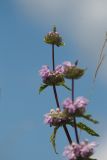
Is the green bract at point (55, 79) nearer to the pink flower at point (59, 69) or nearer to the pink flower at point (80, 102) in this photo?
the pink flower at point (59, 69)

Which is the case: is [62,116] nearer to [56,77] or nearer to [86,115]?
[86,115]

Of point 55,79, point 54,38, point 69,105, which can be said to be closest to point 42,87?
point 55,79

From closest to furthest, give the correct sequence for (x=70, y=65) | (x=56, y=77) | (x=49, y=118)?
(x=70, y=65) → (x=49, y=118) → (x=56, y=77)

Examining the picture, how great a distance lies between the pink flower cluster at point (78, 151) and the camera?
4.98 metres

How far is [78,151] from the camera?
4.99 m

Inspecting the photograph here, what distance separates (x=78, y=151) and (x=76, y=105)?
599 millimetres

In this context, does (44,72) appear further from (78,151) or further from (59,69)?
(78,151)

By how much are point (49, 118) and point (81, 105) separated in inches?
37.5

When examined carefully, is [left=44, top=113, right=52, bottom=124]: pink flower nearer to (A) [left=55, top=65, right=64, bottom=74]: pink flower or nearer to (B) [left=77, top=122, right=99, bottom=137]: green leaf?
(B) [left=77, top=122, right=99, bottom=137]: green leaf

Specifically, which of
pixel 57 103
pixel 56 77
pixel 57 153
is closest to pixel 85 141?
pixel 57 153

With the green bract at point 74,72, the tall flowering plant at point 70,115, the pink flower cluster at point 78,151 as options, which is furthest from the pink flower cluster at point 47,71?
the pink flower cluster at point 78,151

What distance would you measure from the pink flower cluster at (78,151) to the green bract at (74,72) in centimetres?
88

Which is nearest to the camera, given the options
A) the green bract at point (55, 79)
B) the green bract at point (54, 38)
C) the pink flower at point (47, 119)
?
the pink flower at point (47, 119)

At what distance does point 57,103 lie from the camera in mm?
6273
